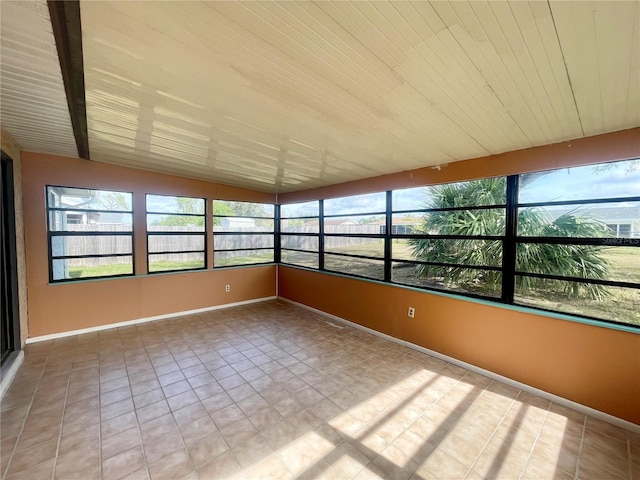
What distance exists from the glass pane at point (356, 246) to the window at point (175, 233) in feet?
8.00

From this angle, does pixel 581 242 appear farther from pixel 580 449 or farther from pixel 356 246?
pixel 356 246

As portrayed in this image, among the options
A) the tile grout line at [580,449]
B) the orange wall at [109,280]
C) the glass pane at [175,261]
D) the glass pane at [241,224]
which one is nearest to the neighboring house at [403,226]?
the tile grout line at [580,449]

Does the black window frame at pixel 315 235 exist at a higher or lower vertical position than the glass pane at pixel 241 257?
higher

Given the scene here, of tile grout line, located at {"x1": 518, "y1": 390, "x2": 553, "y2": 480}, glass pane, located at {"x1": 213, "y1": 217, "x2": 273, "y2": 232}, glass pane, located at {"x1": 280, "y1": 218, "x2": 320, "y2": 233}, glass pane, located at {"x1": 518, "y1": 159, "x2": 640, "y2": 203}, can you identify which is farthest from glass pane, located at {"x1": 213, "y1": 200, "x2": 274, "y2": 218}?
tile grout line, located at {"x1": 518, "y1": 390, "x2": 553, "y2": 480}

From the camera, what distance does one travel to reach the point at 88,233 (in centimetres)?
383

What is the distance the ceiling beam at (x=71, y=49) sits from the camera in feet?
3.75

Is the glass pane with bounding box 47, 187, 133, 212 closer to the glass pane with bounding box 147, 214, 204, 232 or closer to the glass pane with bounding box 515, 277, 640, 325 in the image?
the glass pane with bounding box 147, 214, 204, 232

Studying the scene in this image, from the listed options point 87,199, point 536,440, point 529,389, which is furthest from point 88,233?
point 529,389

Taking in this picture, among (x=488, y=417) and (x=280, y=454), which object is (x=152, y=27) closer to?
(x=280, y=454)

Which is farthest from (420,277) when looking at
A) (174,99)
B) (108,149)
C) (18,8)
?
(108,149)

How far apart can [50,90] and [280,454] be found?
9.85ft

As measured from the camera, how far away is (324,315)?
Result: 4715mm

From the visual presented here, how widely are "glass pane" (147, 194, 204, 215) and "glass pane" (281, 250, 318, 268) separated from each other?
199 cm

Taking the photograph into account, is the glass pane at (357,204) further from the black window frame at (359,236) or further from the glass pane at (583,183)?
the glass pane at (583,183)
